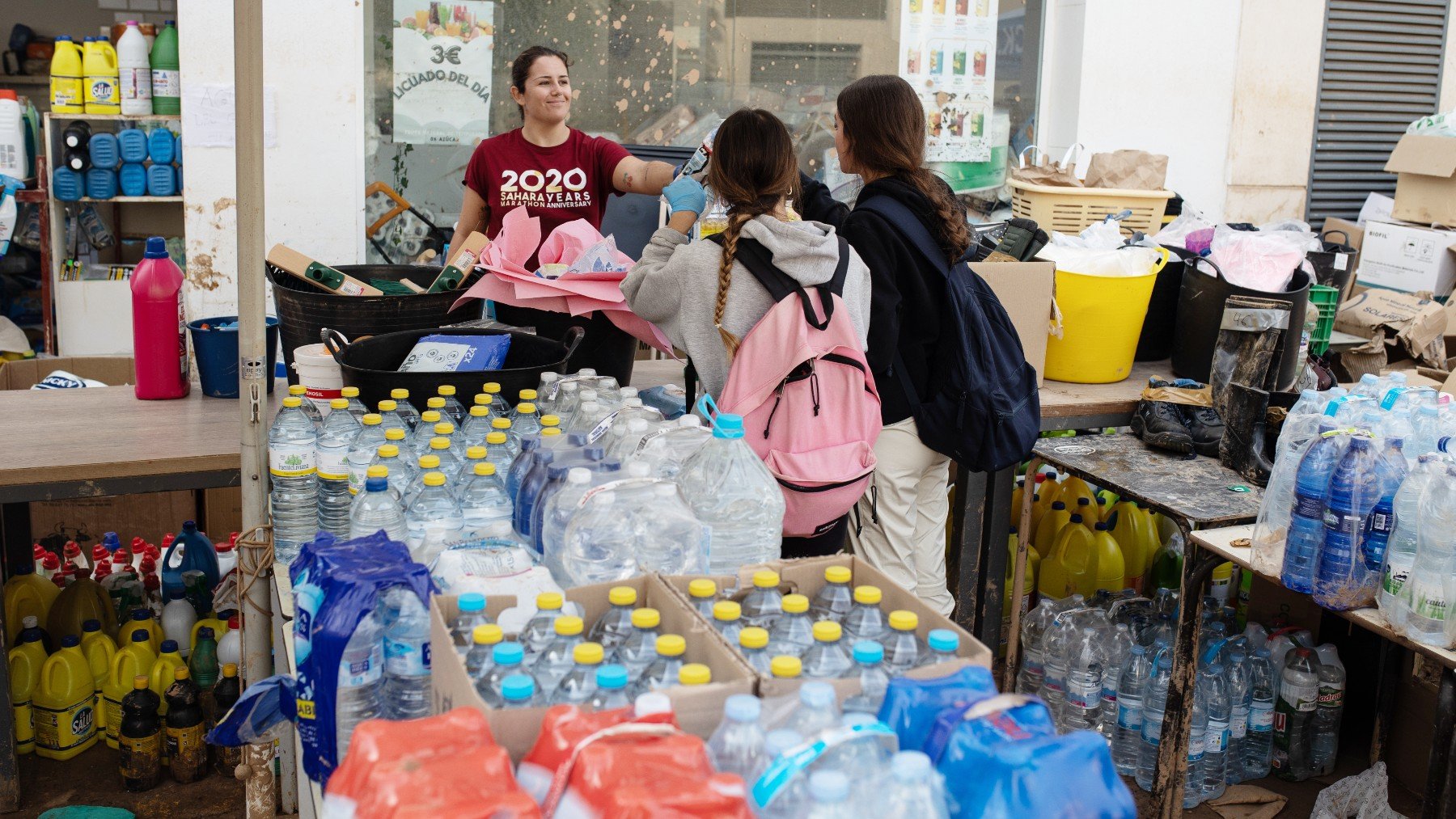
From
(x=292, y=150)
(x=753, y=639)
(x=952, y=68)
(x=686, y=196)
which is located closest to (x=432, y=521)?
(x=753, y=639)

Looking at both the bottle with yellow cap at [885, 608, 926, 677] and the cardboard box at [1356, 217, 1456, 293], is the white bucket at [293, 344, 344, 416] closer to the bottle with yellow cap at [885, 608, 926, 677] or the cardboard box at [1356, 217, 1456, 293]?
the bottle with yellow cap at [885, 608, 926, 677]

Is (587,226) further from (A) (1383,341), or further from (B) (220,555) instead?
(A) (1383,341)

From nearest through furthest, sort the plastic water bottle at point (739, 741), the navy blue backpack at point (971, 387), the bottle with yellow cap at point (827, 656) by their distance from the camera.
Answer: the plastic water bottle at point (739, 741), the bottle with yellow cap at point (827, 656), the navy blue backpack at point (971, 387)

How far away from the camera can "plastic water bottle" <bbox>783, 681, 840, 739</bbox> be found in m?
1.22

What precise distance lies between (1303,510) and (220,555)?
3243 millimetres

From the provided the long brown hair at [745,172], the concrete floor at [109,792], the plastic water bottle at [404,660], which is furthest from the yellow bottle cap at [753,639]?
the concrete floor at [109,792]

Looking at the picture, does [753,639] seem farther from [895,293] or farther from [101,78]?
[101,78]

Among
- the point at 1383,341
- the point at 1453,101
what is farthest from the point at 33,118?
the point at 1453,101

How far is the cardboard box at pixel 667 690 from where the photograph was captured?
4.07 feet

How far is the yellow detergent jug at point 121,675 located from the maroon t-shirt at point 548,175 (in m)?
1.75

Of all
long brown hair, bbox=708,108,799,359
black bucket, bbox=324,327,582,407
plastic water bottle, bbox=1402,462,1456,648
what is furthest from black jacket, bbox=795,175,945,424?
plastic water bottle, bbox=1402,462,1456,648

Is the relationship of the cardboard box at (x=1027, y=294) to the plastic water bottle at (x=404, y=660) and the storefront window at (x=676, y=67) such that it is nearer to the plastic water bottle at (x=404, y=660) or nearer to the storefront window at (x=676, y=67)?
the plastic water bottle at (x=404, y=660)

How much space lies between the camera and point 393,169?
590cm

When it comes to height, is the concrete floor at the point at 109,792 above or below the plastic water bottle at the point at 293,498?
below
